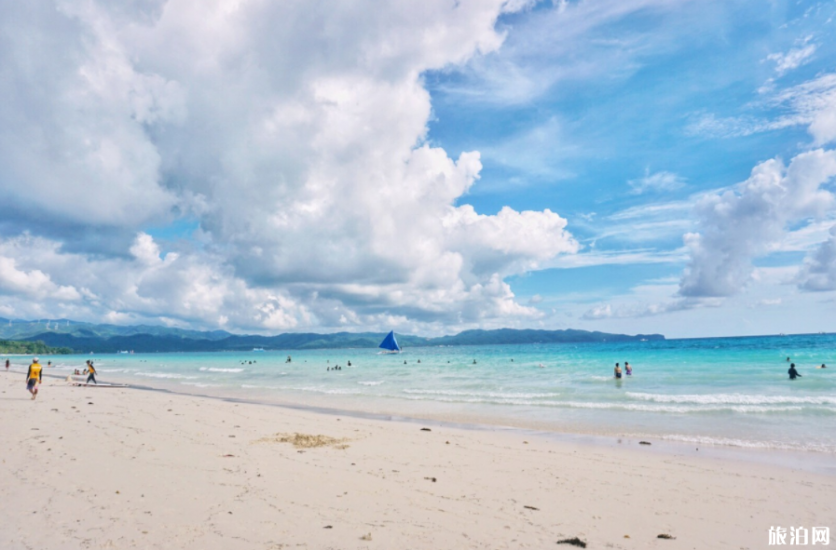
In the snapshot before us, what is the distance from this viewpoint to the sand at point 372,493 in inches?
231

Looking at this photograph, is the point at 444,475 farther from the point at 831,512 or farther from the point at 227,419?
the point at 227,419

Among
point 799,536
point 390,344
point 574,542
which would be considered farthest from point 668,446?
point 390,344

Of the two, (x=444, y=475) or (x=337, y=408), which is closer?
(x=444, y=475)

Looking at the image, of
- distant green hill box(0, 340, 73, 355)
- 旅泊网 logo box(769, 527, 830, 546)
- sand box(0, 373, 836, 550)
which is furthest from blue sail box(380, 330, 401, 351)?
distant green hill box(0, 340, 73, 355)

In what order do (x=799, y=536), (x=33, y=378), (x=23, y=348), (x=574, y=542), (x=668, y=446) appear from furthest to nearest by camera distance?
1. (x=23, y=348)
2. (x=33, y=378)
3. (x=668, y=446)
4. (x=799, y=536)
5. (x=574, y=542)

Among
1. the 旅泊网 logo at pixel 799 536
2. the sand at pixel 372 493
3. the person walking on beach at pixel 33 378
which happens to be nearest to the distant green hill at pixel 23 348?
the person walking on beach at pixel 33 378

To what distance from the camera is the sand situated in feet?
19.2

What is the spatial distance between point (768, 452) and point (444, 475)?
9.37 m

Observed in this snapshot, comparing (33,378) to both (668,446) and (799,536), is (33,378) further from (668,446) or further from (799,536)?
(799,536)

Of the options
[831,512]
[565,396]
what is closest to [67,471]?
[831,512]

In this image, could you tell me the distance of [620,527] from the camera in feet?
21.5

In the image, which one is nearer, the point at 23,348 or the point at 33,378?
the point at 33,378

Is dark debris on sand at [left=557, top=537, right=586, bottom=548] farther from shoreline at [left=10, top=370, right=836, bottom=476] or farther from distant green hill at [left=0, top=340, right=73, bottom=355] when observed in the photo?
distant green hill at [left=0, top=340, right=73, bottom=355]

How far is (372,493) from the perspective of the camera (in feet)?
25.2
